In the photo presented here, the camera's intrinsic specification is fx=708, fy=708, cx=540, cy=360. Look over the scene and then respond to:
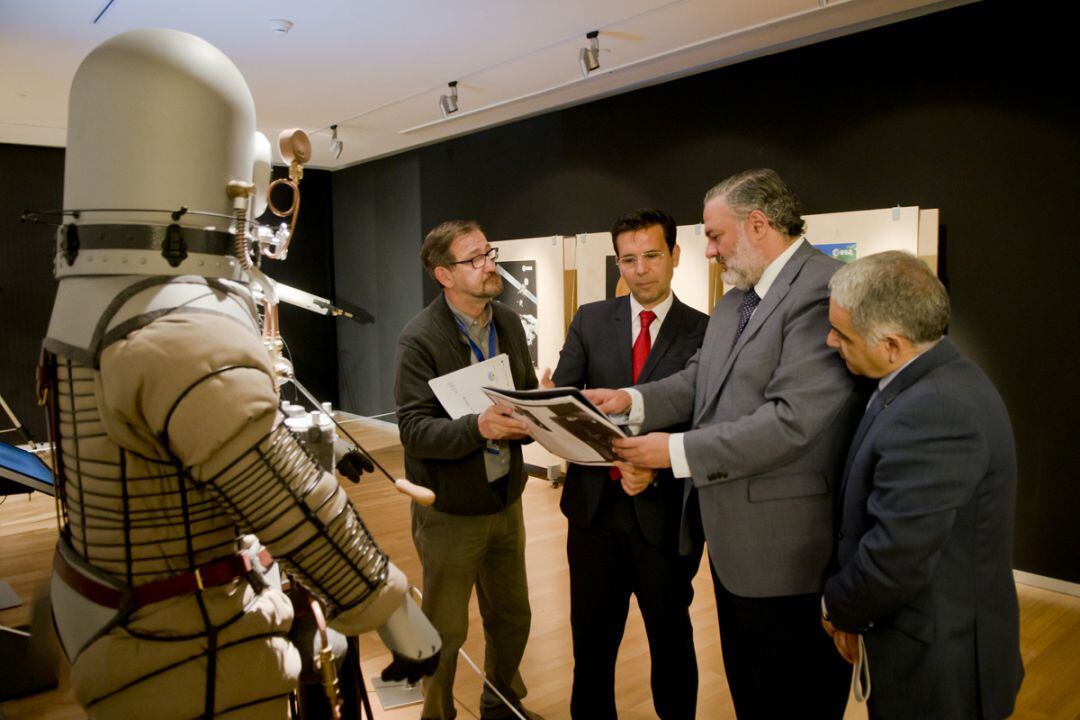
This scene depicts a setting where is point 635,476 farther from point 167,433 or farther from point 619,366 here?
point 167,433

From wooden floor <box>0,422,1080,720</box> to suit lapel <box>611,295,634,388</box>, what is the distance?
1.09 meters

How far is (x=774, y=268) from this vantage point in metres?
1.82

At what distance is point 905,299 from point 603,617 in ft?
4.40

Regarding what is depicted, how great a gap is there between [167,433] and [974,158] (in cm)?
425

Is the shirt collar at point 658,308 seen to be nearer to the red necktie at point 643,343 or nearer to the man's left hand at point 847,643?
the red necktie at point 643,343

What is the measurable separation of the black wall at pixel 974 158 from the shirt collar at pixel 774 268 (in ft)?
8.89

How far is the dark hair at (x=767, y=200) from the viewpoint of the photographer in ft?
5.90

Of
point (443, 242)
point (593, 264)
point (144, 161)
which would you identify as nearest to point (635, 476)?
point (443, 242)

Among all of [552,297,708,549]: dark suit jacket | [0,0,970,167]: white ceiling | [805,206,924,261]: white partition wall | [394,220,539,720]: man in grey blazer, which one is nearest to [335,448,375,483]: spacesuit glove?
[394,220,539,720]: man in grey blazer

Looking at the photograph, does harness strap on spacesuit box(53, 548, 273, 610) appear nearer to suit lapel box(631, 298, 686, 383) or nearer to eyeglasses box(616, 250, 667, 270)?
suit lapel box(631, 298, 686, 383)

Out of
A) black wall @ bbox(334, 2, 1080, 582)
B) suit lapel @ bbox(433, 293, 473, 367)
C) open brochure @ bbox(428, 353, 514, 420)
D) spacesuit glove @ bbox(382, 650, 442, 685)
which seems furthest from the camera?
black wall @ bbox(334, 2, 1080, 582)

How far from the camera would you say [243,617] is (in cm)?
116

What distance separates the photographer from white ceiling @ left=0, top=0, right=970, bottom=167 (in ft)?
12.8

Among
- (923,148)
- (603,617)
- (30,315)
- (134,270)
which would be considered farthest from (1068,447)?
(30,315)
